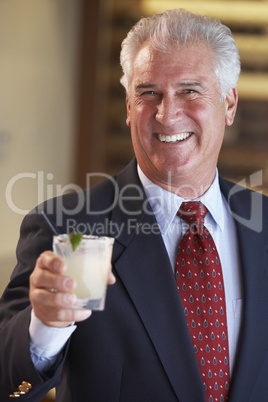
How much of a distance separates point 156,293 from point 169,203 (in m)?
0.30

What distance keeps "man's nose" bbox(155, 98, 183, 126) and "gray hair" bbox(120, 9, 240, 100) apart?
0.15 m

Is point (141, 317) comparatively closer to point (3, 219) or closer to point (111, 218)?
point (111, 218)

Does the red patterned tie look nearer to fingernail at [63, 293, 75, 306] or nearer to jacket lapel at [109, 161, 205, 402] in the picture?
jacket lapel at [109, 161, 205, 402]

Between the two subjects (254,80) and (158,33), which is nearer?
(158,33)

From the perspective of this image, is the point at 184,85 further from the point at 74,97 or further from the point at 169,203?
the point at 74,97

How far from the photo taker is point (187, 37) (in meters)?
1.83

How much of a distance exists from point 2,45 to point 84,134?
58.4 inches

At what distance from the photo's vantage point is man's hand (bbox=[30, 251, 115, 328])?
125 centimetres

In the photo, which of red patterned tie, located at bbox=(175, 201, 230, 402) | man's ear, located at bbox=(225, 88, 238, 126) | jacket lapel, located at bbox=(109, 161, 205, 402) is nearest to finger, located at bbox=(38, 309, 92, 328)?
jacket lapel, located at bbox=(109, 161, 205, 402)

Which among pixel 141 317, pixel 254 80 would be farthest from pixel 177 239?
pixel 254 80

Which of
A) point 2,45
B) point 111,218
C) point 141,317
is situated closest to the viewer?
point 141,317

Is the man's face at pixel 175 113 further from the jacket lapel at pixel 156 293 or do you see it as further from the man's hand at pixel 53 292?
the man's hand at pixel 53 292

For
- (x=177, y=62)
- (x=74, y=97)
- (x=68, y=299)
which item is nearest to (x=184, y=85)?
(x=177, y=62)

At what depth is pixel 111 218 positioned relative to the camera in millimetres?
1766
